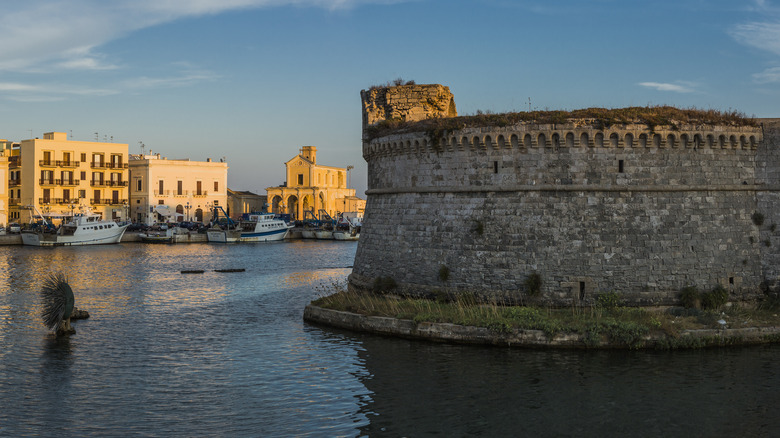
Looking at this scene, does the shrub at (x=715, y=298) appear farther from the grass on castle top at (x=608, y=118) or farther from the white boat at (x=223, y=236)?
the white boat at (x=223, y=236)

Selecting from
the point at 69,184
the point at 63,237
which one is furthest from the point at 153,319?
the point at 69,184

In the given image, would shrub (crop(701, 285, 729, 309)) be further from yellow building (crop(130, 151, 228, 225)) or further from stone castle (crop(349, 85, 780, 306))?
yellow building (crop(130, 151, 228, 225))

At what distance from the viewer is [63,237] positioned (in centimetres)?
6469

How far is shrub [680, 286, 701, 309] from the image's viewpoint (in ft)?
59.0

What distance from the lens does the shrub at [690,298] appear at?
18.0 metres

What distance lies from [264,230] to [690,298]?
61594 millimetres

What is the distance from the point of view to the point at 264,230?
76062 millimetres

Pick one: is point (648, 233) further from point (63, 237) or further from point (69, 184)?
point (69, 184)

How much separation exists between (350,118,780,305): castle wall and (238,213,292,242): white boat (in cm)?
5672

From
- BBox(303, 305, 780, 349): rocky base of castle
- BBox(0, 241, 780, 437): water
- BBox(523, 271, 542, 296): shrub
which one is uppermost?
BBox(523, 271, 542, 296): shrub

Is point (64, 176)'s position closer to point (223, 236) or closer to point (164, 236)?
point (164, 236)

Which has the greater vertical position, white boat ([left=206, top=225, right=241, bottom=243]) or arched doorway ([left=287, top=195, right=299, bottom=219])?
arched doorway ([left=287, top=195, right=299, bottom=219])

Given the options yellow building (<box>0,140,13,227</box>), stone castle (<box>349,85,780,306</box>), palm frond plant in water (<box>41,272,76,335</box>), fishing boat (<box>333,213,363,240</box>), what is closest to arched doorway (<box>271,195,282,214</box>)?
fishing boat (<box>333,213,363,240</box>)

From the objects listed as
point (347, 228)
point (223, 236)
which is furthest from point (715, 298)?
point (347, 228)
